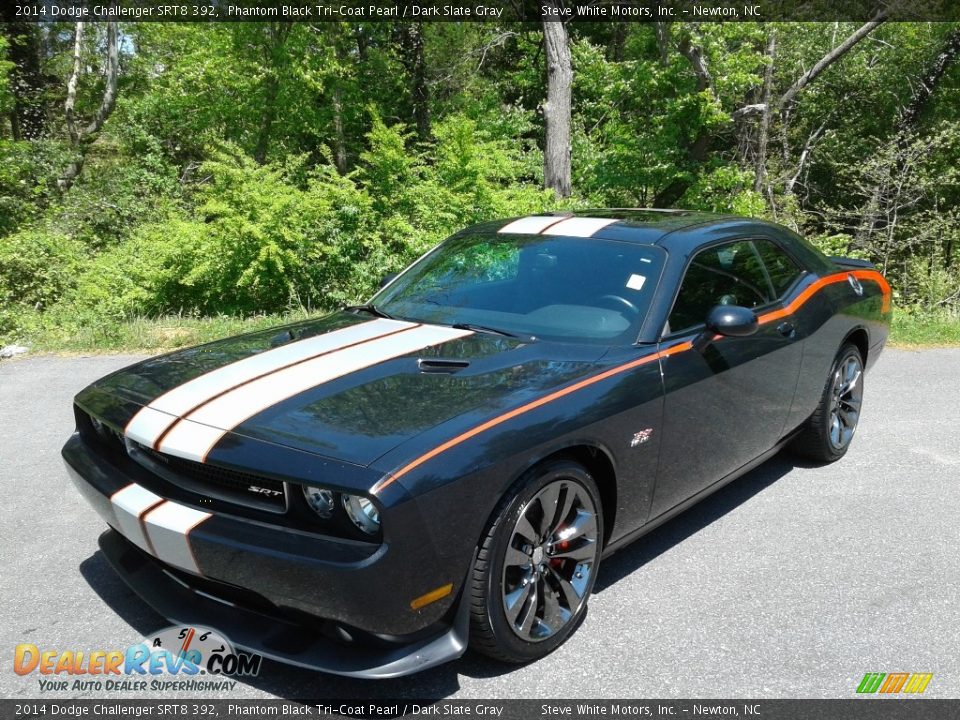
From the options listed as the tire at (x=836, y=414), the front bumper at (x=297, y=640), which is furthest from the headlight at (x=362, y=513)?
the tire at (x=836, y=414)

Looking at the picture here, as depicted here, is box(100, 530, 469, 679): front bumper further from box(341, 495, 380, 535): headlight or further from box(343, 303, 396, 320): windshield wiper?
A: box(343, 303, 396, 320): windshield wiper

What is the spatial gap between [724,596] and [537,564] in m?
0.99

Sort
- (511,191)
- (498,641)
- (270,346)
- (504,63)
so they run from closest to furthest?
(498,641)
(270,346)
(511,191)
(504,63)

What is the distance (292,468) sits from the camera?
7.73ft

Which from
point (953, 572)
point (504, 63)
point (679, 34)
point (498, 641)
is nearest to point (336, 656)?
point (498, 641)

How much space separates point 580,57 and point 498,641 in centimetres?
1460

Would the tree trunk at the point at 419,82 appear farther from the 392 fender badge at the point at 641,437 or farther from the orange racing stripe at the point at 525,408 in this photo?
the 392 fender badge at the point at 641,437

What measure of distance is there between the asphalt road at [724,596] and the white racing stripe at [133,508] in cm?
46

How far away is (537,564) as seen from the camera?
2.77 metres

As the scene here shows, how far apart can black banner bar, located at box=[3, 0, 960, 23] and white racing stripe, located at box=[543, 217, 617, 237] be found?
10.4m

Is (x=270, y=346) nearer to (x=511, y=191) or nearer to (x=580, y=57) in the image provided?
(x=511, y=191)

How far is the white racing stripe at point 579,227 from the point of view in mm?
3998

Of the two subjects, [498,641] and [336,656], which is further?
[498,641]

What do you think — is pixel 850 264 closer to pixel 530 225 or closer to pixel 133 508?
pixel 530 225
